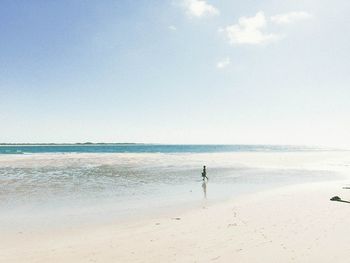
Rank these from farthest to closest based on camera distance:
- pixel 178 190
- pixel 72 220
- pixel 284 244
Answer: pixel 178 190 < pixel 72 220 < pixel 284 244

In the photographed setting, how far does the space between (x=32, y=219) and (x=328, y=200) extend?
51.7 ft

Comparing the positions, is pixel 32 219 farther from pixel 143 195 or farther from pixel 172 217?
pixel 143 195

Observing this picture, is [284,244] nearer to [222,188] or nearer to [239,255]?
[239,255]

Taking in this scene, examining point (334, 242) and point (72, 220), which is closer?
point (334, 242)

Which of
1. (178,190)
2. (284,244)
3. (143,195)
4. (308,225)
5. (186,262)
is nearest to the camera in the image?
(186,262)

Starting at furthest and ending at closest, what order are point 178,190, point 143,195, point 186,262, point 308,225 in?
point 178,190
point 143,195
point 308,225
point 186,262

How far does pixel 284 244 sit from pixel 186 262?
359 centimetres

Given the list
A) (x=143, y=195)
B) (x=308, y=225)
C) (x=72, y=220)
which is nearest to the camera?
(x=308, y=225)

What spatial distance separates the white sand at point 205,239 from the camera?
34.1ft

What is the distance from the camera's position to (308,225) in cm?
1394

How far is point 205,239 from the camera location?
12.1 meters

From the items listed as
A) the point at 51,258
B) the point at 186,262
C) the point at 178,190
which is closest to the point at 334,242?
the point at 186,262

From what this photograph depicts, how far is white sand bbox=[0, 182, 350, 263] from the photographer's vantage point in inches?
409

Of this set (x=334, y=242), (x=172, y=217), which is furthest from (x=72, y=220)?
(x=334, y=242)
